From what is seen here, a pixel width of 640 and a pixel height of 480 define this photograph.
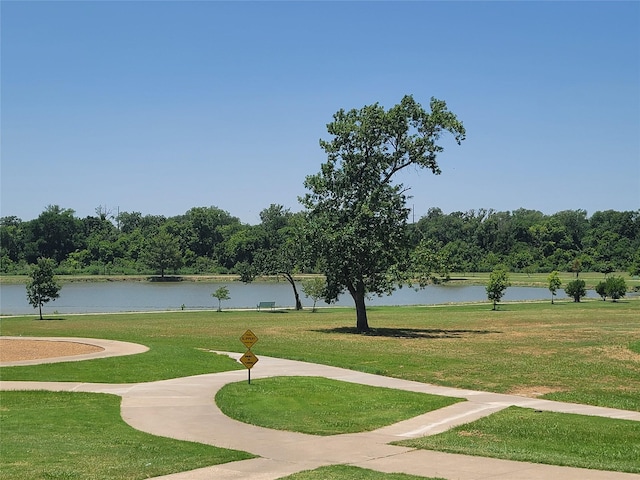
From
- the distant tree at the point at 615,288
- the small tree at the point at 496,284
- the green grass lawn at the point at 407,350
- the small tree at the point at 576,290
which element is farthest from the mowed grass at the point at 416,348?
the distant tree at the point at 615,288

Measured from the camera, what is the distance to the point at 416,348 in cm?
3166

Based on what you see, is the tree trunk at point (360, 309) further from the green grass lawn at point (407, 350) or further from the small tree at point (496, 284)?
the small tree at point (496, 284)

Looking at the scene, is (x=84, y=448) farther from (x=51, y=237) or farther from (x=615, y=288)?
(x=51, y=237)

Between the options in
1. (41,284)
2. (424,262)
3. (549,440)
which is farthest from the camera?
(41,284)

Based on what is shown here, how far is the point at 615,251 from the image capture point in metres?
158

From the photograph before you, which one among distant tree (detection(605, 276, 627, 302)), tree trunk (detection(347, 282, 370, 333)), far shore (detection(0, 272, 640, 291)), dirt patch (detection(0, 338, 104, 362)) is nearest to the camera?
dirt patch (detection(0, 338, 104, 362))

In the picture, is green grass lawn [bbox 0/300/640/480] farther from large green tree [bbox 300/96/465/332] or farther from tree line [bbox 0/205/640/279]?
tree line [bbox 0/205/640/279]

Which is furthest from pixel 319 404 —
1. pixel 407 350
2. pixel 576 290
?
pixel 576 290

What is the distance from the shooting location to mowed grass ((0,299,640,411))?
2212cm

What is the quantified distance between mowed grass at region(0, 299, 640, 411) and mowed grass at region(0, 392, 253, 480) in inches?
196

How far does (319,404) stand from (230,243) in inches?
5746

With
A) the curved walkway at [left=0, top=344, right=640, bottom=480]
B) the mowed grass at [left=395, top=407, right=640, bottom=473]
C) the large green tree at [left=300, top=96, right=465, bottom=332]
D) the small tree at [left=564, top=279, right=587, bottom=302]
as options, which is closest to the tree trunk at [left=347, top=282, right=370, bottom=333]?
the large green tree at [left=300, top=96, right=465, bottom=332]

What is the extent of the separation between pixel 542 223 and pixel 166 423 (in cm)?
17137

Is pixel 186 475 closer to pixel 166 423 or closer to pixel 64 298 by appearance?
pixel 166 423
